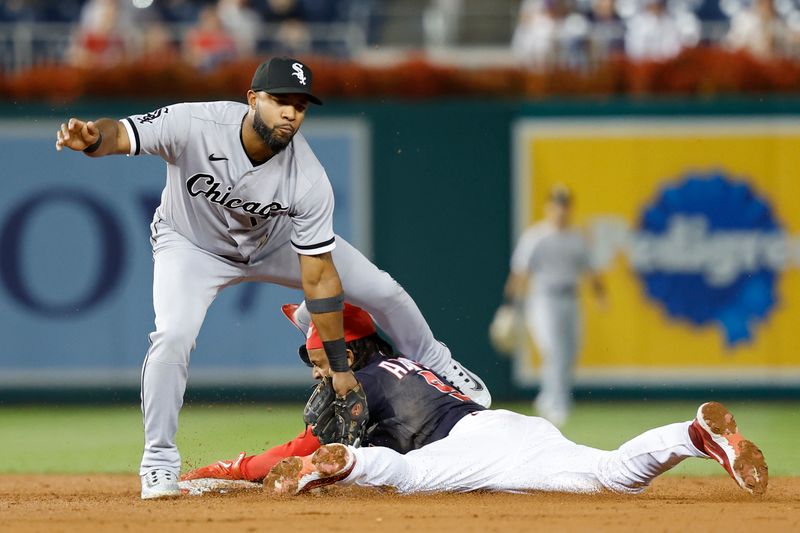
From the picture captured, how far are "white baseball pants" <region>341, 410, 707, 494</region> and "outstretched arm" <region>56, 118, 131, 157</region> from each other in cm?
186

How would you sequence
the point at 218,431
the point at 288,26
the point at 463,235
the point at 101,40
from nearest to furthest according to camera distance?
the point at 218,431 → the point at 463,235 → the point at 101,40 → the point at 288,26

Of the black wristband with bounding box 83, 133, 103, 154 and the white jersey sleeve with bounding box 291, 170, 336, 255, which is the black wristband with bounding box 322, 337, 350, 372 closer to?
the white jersey sleeve with bounding box 291, 170, 336, 255

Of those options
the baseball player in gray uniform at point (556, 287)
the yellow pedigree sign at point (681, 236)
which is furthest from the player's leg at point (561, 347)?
the yellow pedigree sign at point (681, 236)

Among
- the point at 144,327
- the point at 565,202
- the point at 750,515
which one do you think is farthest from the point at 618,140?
the point at 750,515

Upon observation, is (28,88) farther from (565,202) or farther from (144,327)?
(565,202)

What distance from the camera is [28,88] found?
12.5 metres

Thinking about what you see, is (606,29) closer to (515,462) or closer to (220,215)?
(220,215)

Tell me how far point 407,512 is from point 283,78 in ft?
6.73

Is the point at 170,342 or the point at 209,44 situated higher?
the point at 209,44

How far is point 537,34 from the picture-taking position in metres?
13.5

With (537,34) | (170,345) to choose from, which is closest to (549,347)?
(537,34)

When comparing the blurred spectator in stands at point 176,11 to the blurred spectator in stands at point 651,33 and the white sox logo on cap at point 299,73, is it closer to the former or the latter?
the blurred spectator in stands at point 651,33

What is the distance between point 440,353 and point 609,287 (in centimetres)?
578

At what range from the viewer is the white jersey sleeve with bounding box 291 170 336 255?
20.4ft
